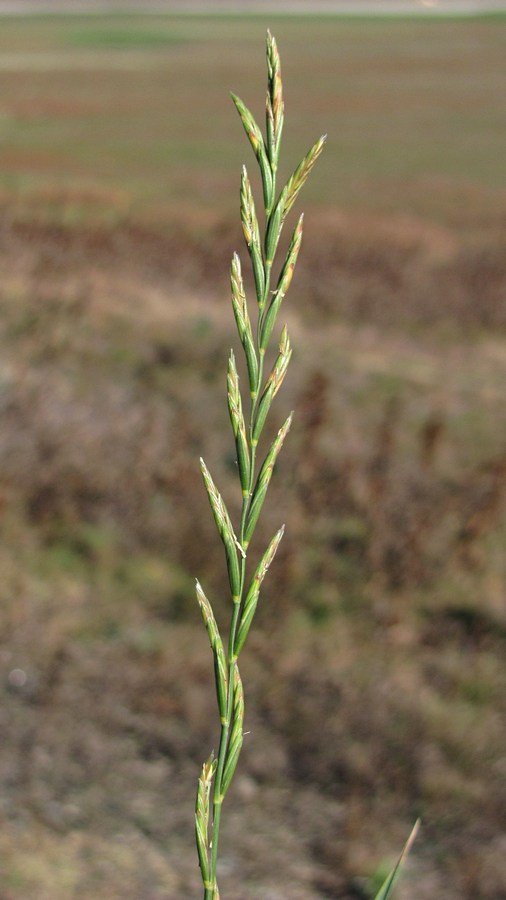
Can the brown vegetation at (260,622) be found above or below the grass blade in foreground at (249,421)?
below

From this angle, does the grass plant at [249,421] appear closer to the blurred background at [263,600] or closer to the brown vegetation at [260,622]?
the blurred background at [263,600]

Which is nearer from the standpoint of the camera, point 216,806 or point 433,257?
point 216,806

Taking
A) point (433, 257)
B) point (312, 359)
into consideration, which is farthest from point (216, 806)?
point (433, 257)

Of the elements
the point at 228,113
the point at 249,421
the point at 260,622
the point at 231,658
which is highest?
the point at 249,421

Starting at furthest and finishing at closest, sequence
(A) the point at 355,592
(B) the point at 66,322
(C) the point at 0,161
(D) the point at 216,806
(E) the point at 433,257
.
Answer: (C) the point at 0,161 → (E) the point at 433,257 → (B) the point at 66,322 → (A) the point at 355,592 → (D) the point at 216,806

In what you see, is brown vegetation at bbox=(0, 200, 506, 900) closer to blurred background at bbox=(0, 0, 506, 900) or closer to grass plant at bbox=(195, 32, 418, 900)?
blurred background at bbox=(0, 0, 506, 900)

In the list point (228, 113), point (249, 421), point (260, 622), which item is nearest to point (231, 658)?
point (249, 421)

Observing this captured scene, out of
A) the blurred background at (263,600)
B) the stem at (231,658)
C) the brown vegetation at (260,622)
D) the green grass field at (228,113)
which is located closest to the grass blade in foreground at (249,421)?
the stem at (231,658)

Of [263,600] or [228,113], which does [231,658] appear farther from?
[228,113]

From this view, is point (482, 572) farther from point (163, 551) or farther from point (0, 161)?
point (0, 161)
